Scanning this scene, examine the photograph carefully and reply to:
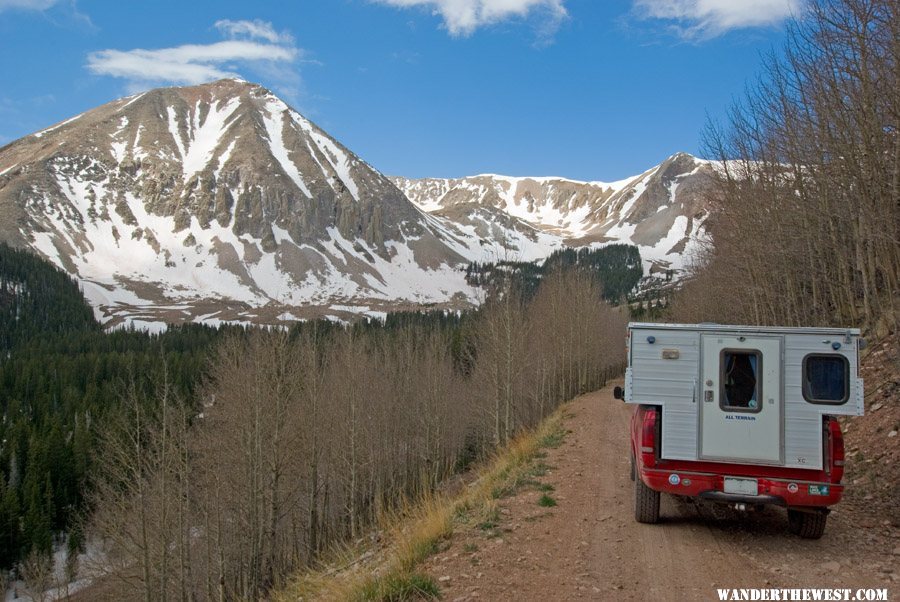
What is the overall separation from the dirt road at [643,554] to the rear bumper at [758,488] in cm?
64

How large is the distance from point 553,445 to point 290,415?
16298mm

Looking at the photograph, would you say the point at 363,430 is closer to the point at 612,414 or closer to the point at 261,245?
the point at 612,414

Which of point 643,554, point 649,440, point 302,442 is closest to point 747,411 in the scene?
point 649,440

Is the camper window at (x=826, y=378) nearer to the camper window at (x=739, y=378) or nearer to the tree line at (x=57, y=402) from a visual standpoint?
the camper window at (x=739, y=378)

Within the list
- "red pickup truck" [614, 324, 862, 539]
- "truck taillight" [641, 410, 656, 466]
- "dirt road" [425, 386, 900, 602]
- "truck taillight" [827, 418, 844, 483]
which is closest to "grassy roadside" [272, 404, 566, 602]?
"dirt road" [425, 386, 900, 602]

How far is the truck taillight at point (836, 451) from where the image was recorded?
7.51 m

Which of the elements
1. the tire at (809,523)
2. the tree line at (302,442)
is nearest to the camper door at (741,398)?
the tire at (809,523)

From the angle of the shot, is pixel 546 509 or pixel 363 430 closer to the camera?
pixel 546 509

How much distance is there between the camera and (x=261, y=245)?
19900cm

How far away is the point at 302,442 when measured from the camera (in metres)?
29.4

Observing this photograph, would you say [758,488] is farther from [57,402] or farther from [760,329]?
[57,402]

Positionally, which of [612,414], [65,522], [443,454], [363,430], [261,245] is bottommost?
[65,522]

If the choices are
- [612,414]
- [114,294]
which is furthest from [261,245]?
[612,414]

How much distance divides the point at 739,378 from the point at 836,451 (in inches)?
56.1
